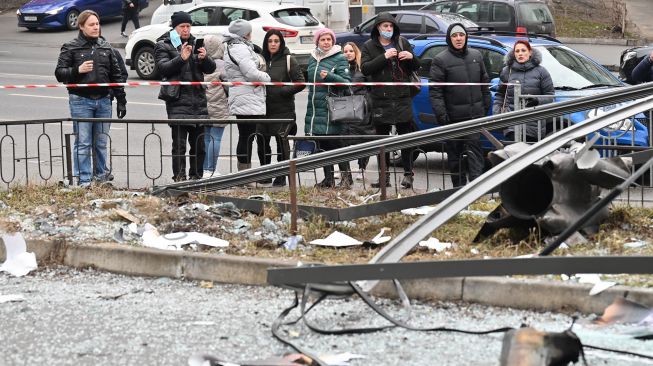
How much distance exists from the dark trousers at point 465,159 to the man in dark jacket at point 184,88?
2503 mm

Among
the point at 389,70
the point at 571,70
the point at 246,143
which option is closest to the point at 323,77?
the point at 389,70

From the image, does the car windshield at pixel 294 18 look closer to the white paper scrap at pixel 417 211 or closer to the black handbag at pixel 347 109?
the black handbag at pixel 347 109

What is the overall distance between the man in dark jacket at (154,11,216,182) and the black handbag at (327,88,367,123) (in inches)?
50.4

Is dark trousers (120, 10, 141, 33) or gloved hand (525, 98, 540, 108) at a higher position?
dark trousers (120, 10, 141, 33)

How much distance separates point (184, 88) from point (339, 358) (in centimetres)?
641

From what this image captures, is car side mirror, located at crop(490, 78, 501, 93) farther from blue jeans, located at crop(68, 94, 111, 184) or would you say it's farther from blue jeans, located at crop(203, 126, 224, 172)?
blue jeans, located at crop(68, 94, 111, 184)

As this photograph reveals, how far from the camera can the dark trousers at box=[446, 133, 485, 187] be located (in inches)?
457

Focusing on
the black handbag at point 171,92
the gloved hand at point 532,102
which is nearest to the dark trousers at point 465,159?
the gloved hand at point 532,102

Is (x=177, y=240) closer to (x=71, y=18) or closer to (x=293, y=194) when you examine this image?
(x=293, y=194)

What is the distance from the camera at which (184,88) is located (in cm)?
1205

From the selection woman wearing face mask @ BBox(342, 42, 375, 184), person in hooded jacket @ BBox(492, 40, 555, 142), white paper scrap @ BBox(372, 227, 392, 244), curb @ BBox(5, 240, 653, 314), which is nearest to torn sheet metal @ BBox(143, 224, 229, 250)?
curb @ BBox(5, 240, 653, 314)

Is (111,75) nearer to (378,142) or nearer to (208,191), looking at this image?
(208,191)

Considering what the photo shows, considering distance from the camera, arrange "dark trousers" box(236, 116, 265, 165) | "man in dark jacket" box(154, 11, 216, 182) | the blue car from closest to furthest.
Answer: "man in dark jacket" box(154, 11, 216, 182), "dark trousers" box(236, 116, 265, 165), the blue car

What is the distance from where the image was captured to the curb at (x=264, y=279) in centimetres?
702
